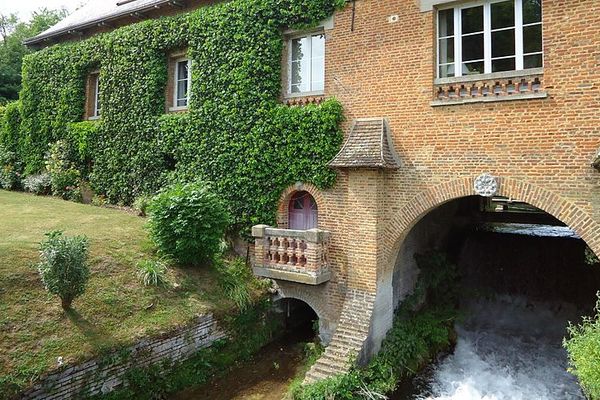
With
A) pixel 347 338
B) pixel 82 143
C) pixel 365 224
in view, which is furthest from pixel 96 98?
pixel 347 338

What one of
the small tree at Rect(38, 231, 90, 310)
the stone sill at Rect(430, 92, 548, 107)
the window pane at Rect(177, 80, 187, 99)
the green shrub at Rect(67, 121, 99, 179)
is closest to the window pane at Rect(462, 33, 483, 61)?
→ the stone sill at Rect(430, 92, 548, 107)

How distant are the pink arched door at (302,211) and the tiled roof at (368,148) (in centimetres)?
184

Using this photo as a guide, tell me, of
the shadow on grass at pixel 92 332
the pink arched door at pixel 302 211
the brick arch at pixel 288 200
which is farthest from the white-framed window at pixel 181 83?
the shadow on grass at pixel 92 332

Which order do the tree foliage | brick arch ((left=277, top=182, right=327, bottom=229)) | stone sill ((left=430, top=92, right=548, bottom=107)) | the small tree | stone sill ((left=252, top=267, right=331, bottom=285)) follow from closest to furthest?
the small tree
stone sill ((left=430, top=92, right=548, bottom=107))
stone sill ((left=252, top=267, right=331, bottom=285))
brick arch ((left=277, top=182, right=327, bottom=229))
the tree foliage

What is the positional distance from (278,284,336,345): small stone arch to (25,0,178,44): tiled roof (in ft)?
32.3

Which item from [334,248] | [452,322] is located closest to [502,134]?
[334,248]

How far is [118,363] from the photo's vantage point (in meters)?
7.81

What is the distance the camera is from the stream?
9.34m

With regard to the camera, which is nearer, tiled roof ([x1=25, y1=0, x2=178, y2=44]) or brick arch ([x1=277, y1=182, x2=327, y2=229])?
brick arch ([x1=277, y1=182, x2=327, y2=229])

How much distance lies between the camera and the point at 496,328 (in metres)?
12.3

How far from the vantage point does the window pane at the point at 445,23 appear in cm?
973

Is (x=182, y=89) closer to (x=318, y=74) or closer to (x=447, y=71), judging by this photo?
(x=318, y=74)

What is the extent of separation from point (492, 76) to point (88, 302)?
9.31 metres

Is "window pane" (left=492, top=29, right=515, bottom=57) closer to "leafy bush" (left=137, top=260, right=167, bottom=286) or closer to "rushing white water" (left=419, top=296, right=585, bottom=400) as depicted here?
"rushing white water" (left=419, top=296, right=585, bottom=400)
